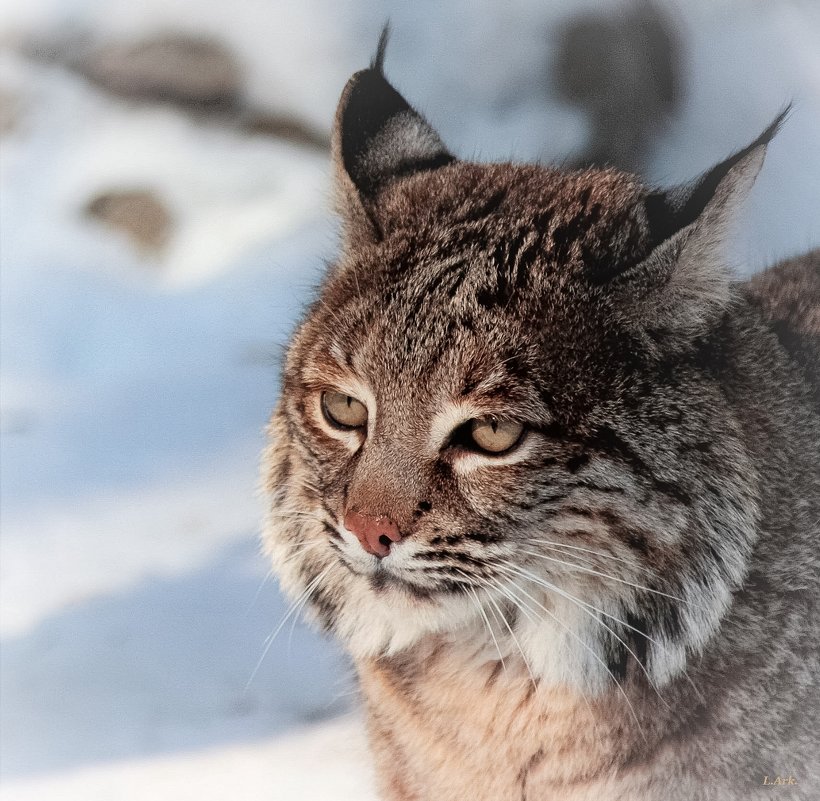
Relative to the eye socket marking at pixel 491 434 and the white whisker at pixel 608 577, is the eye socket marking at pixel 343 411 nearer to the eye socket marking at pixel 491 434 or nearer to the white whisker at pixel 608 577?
the eye socket marking at pixel 491 434

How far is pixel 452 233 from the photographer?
1.57 meters

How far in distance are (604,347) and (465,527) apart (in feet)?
1.19

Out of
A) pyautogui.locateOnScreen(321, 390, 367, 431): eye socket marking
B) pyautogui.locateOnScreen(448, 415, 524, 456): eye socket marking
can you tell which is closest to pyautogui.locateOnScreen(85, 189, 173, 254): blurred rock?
pyautogui.locateOnScreen(321, 390, 367, 431): eye socket marking

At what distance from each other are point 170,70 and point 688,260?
46.7 inches

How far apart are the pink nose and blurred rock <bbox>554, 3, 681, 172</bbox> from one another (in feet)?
3.00

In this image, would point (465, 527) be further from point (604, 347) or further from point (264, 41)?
point (264, 41)

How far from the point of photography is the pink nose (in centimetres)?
142

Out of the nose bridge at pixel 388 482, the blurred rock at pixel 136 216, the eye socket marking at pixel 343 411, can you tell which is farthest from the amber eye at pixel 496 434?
the blurred rock at pixel 136 216

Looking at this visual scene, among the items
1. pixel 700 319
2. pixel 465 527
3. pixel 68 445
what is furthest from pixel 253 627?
pixel 700 319

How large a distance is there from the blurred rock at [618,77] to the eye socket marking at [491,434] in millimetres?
723

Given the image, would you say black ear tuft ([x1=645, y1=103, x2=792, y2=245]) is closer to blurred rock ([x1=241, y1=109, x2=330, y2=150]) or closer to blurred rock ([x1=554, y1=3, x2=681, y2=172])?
blurred rock ([x1=554, y1=3, x2=681, y2=172])

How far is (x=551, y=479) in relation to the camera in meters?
1.42

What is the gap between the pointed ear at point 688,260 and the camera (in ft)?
4.54

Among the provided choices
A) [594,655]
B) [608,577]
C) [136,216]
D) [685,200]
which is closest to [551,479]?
[608,577]
